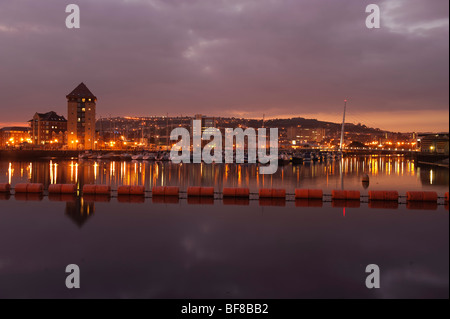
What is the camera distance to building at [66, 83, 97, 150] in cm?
11762

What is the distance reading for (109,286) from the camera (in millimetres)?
11688

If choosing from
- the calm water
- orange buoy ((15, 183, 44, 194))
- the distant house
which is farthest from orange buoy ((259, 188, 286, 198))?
orange buoy ((15, 183, 44, 194))

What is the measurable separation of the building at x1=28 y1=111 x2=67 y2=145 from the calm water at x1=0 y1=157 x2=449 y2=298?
12604cm

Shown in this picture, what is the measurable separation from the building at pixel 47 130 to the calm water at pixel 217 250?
4962 inches

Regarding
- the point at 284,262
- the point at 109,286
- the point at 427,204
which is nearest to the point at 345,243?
the point at 284,262

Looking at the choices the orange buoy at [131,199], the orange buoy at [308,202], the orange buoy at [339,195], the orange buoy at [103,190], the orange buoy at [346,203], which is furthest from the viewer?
the orange buoy at [103,190]

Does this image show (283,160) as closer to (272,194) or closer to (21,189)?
(272,194)

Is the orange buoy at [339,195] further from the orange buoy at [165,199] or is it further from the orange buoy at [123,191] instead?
the orange buoy at [123,191]

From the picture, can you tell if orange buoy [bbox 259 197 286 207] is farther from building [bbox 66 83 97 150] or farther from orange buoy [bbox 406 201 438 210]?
building [bbox 66 83 97 150]

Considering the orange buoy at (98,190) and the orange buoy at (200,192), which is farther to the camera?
the orange buoy at (98,190)

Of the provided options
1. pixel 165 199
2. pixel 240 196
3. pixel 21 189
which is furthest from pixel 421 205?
pixel 21 189

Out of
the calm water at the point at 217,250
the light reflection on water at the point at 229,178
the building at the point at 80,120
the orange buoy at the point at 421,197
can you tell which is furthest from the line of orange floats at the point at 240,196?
the building at the point at 80,120

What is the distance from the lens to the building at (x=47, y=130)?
140 m

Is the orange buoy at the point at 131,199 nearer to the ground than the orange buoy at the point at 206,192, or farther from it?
nearer to the ground
